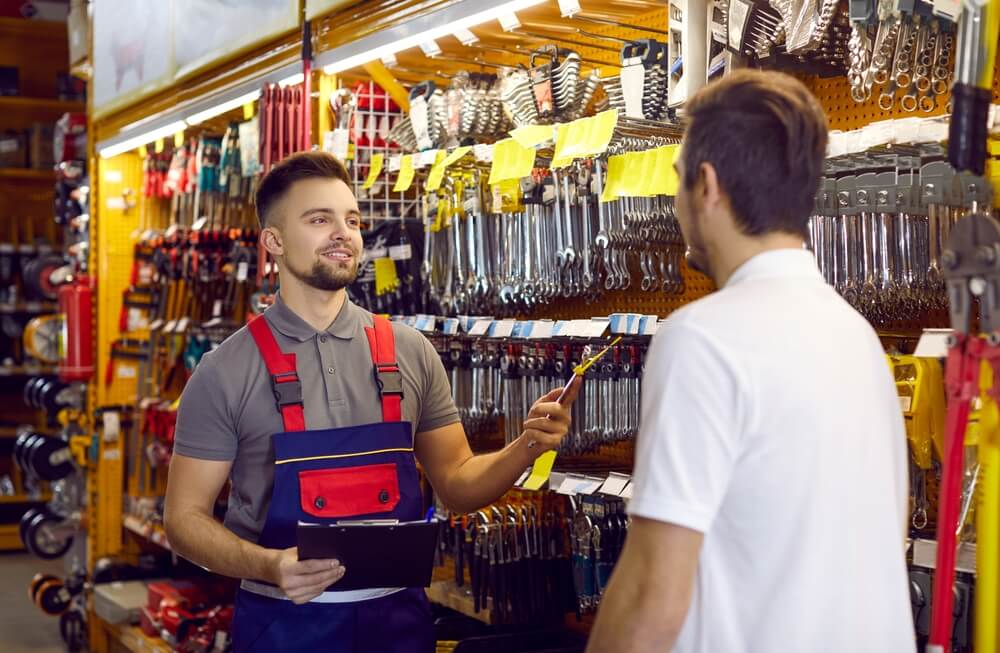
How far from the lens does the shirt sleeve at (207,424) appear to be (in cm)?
267

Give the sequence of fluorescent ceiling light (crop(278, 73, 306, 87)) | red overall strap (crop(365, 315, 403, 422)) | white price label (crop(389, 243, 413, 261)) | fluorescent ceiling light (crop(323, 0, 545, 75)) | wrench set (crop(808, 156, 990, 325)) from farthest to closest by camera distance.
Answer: fluorescent ceiling light (crop(278, 73, 306, 87)), white price label (crop(389, 243, 413, 261)), fluorescent ceiling light (crop(323, 0, 545, 75)), red overall strap (crop(365, 315, 403, 422)), wrench set (crop(808, 156, 990, 325))

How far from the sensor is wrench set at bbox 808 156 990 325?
2342 mm

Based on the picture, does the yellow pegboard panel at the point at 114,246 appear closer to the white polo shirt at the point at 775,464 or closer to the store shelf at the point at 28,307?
the store shelf at the point at 28,307

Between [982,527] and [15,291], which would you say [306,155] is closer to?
[982,527]

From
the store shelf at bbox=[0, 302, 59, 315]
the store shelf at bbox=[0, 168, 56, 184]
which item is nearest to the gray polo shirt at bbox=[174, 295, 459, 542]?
the store shelf at bbox=[0, 302, 59, 315]

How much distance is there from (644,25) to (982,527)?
2137 mm

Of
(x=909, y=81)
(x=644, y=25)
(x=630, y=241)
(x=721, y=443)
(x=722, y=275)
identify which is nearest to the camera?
(x=721, y=443)

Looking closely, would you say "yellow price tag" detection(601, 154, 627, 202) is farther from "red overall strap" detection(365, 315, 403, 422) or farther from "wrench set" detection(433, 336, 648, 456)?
"red overall strap" detection(365, 315, 403, 422)

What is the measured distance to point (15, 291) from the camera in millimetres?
9945

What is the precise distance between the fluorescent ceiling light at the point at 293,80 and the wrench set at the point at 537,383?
1153 mm

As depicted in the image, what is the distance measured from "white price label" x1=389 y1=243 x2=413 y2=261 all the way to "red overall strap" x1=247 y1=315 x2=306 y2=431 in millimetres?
1246

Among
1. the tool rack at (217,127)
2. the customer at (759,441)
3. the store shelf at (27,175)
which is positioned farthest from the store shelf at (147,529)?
the store shelf at (27,175)

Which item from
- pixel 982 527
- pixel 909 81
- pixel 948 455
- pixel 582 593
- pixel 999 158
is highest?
pixel 909 81

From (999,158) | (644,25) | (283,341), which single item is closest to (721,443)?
(999,158)
